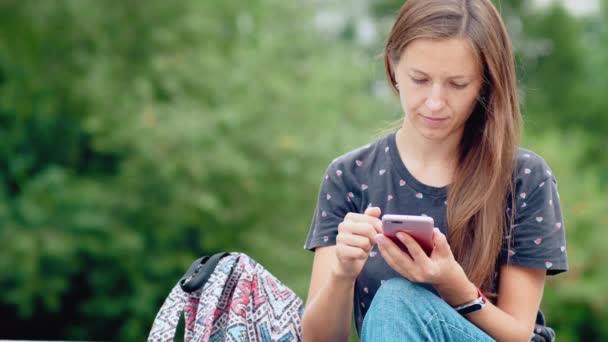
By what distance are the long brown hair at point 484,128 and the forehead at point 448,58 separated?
1cm

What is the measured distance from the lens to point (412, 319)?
1774mm

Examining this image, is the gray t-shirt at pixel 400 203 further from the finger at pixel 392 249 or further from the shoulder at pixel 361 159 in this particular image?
the finger at pixel 392 249

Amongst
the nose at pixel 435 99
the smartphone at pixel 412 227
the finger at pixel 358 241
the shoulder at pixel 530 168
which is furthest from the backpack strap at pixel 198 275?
the shoulder at pixel 530 168

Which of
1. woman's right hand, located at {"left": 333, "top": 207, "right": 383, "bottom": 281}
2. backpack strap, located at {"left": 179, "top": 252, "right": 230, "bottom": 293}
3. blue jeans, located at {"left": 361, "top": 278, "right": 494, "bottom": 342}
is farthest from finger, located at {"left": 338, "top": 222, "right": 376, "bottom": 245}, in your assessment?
backpack strap, located at {"left": 179, "top": 252, "right": 230, "bottom": 293}

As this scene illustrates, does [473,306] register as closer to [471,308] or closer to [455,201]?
[471,308]

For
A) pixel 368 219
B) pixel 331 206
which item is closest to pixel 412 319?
pixel 368 219

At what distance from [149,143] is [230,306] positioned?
6.65 m

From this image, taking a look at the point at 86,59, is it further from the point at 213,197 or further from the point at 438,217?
the point at 438,217

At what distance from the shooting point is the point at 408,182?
6.99 feet

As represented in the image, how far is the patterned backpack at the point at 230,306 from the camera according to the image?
198cm

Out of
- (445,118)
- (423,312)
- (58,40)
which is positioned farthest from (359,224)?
(58,40)

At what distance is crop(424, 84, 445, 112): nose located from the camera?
77.0 inches

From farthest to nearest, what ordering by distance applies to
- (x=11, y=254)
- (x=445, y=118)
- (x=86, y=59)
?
(x=86, y=59) < (x=11, y=254) < (x=445, y=118)

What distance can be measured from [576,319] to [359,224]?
9.94 meters
